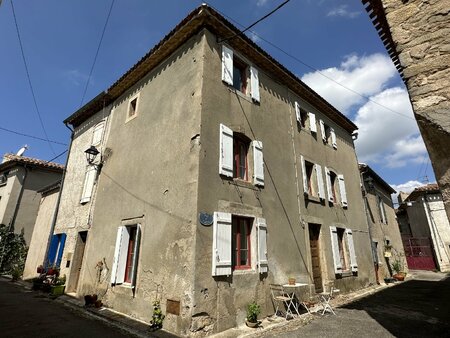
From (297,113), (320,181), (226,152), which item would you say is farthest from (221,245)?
(297,113)

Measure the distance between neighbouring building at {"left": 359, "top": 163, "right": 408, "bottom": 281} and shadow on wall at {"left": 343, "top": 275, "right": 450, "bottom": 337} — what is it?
3417 mm

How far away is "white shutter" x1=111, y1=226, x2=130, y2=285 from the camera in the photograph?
23.1ft

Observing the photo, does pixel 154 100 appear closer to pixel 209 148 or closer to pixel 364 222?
pixel 209 148

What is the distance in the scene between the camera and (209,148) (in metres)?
6.40

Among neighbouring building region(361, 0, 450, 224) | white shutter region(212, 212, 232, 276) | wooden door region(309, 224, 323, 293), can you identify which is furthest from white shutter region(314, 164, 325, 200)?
neighbouring building region(361, 0, 450, 224)

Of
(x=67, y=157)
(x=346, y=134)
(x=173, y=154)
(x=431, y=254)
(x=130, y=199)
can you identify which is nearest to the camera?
(x=173, y=154)

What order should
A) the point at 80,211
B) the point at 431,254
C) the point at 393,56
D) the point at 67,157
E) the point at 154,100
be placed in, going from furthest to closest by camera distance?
the point at 431,254
the point at 67,157
the point at 80,211
the point at 154,100
the point at 393,56

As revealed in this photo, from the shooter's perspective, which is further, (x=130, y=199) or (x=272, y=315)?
(x=130, y=199)

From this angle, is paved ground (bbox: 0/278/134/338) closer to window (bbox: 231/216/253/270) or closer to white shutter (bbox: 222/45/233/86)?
window (bbox: 231/216/253/270)

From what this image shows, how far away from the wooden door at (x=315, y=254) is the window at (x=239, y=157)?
3333mm

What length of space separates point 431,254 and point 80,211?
23.2 metres

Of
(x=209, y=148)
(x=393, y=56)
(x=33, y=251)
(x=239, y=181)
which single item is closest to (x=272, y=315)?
(x=239, y=181)

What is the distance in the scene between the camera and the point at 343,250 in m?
10.5

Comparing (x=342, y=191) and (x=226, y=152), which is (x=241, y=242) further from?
(x=342, y=191)
